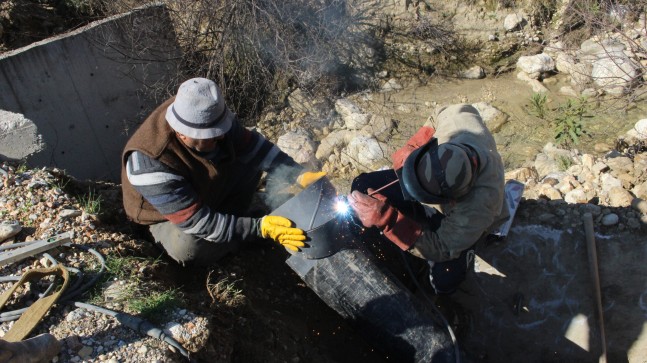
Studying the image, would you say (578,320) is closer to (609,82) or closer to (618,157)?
(618,157)

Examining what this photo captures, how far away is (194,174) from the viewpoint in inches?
117

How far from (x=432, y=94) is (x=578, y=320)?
321cm

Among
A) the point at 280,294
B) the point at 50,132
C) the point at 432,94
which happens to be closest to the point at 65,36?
the point at 50,132

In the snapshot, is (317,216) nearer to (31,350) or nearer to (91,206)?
(31,350)

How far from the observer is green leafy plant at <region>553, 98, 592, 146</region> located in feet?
17.3

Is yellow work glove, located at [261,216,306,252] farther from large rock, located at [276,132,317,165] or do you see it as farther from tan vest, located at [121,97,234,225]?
large rock, located at [276,132,317,165]

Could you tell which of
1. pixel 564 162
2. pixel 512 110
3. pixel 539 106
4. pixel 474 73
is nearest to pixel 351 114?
pixel 474 73

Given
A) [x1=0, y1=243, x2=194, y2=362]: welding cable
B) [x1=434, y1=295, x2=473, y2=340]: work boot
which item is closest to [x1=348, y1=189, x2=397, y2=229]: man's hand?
[x1=0, y1=243, x2=194, y2=362]: welding cable

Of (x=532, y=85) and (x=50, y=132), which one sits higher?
(x=50, y=132)

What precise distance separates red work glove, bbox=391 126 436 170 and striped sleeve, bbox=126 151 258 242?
3.45 feet

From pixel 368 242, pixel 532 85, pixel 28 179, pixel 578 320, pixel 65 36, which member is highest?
pixel 65 36

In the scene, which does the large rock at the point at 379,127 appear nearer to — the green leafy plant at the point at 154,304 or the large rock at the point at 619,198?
the large rock at the point at 619,198

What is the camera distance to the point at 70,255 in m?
2.88

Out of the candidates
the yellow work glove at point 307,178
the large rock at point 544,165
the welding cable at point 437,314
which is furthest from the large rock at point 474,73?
the yellow work glove at point 307,178
